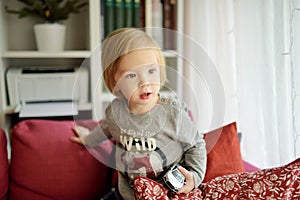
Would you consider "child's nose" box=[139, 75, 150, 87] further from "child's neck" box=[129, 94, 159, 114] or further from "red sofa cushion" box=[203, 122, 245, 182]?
"red sofa cushion" box=[203, 122, 245, 182]

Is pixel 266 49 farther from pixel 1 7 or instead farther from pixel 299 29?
pixel 1 7

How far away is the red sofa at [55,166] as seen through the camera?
1.13 meters

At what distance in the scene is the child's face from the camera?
2.62 ft

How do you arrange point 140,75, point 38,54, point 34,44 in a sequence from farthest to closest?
point 34,44, point 38,54, point 140,75

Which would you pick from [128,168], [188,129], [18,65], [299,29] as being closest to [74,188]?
[128,168]

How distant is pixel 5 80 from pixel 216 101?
1.14 m

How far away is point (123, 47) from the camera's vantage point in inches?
31.6

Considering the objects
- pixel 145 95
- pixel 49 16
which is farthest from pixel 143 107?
pixel 49 16

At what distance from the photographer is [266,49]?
109 centimetres

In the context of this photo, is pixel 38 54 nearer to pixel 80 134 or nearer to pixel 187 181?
pixel 80 134

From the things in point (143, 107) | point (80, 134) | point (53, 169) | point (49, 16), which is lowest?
point (53, 169)

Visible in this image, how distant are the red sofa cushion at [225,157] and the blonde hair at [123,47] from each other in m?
0.36

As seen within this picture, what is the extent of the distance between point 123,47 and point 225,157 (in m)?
0.52

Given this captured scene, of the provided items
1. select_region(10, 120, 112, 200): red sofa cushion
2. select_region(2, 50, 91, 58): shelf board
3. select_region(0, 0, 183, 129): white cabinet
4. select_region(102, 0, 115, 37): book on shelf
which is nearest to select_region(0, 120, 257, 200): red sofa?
select_region(10, 120, 112, 200): red sofa cushion
